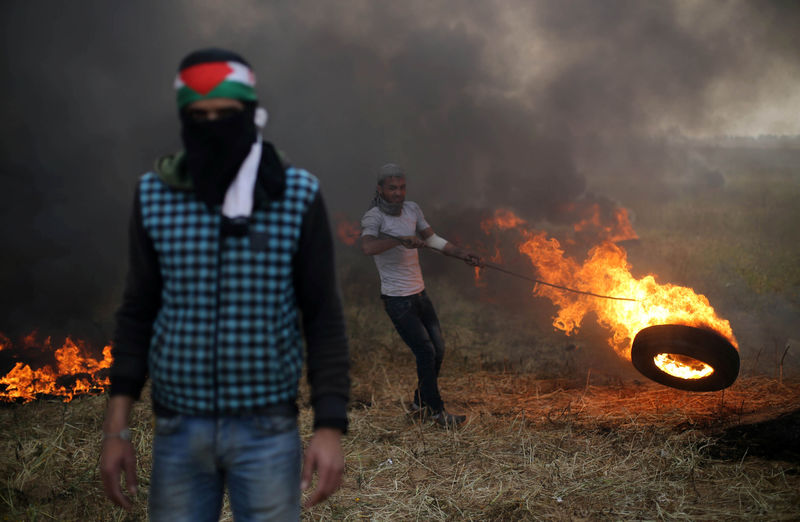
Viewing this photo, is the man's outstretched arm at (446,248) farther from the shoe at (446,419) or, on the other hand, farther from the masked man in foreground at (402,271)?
the shoe at (446,419)

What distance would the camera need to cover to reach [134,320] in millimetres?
1593

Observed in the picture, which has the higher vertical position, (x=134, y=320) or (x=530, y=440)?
(x=134, y=320)

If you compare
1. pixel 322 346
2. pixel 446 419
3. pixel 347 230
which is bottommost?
pixel 446 419

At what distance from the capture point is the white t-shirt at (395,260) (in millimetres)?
4805

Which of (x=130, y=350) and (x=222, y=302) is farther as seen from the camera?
(x=130, y=350)

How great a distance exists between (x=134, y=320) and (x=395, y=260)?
131 inches

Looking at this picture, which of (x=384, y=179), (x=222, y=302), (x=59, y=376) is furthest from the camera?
(x=59, y=376)

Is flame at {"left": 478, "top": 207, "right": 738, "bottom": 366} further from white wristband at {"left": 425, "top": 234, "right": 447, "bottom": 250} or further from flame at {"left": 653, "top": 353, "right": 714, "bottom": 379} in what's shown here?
white wristband at {"left": 425, "top": 234, "right": 447, "bottom": 250}

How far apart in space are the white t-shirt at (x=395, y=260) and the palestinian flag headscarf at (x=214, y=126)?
3.29 m

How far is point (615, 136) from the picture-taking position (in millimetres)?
13273

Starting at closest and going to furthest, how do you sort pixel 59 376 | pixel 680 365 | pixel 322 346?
pixel 322 346, pixel 680 365, pixel 59 376

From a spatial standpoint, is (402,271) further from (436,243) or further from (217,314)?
(217,314)

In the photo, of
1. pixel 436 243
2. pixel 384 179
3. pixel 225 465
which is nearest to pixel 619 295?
pixel 436 243

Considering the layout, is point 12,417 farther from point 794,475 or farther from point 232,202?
point 794,475
